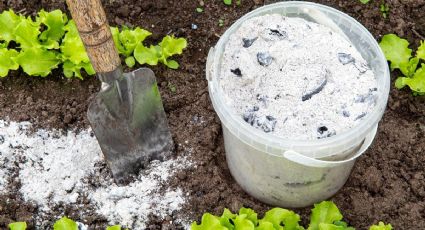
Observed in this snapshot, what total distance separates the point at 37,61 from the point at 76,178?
0.54 meters

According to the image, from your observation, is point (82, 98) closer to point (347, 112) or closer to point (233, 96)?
point (233, 96)

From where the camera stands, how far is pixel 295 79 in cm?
211

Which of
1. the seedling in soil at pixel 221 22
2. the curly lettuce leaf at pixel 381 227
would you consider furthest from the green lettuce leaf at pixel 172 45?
the curly lettuce leaf at pixel 381 227

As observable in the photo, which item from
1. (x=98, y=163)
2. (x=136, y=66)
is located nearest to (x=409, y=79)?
(x=136, y=66)

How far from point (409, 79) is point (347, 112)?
0.63 meters

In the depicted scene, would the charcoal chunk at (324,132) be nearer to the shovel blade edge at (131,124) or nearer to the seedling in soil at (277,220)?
the seedling in soil at (277,220)

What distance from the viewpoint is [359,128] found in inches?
77.7

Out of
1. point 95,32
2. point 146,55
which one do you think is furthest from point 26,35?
point 95,32

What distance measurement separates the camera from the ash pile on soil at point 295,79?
6.68 ft

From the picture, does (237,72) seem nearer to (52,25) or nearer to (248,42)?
(248,42)

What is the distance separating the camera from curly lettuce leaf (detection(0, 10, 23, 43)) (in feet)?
8.60

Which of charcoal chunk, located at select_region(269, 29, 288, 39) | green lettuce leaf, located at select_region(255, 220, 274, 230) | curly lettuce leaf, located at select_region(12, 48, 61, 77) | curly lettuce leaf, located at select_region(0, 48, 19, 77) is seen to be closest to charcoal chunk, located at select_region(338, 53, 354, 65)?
charcoal chunk, located at select_region(269, 29, 288, 39)

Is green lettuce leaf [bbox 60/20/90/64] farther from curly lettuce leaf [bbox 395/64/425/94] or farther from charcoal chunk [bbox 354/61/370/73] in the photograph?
curly lettuce leaf [bbox 395/64/425/94]

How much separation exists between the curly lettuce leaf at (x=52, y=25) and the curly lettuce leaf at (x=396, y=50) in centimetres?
140
